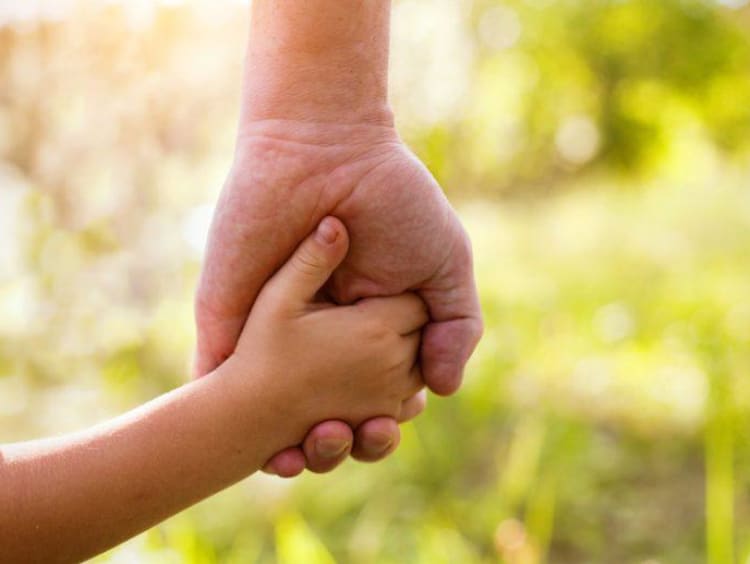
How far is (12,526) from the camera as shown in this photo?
978 mm

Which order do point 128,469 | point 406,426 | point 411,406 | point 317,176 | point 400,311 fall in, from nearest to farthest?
point 128,469 → point 317,176 → point 400,311 → point 411,406 → point 406,426

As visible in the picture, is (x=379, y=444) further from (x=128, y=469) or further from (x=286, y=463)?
(x=128, y=469)

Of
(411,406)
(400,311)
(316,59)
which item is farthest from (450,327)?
(316,59)

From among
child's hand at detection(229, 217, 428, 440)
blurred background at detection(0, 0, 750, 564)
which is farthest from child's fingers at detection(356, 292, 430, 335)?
blurred background at detection(0, 0, 750, 564)

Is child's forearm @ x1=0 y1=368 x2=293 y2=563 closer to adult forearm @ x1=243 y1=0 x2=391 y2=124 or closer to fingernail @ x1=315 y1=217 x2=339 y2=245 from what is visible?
fingernail @ x1=315 y1=217 x2=339 y2=245

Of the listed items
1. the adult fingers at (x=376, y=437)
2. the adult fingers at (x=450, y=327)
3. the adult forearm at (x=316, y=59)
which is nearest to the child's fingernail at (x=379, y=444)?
the adult fingers at (x=376, y=437)

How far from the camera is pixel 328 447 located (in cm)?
126

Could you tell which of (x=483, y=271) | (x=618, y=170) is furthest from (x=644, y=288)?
(x=618, y=170)

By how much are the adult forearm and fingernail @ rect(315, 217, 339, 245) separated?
15cm

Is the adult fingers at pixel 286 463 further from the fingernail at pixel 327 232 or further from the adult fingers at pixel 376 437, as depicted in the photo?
the fingernail at pixel 327 232

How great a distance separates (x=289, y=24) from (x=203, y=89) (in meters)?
2.15

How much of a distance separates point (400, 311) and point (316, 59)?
1.32 ft

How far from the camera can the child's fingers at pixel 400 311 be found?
1.27 metres

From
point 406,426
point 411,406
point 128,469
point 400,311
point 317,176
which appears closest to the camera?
point 128,469
